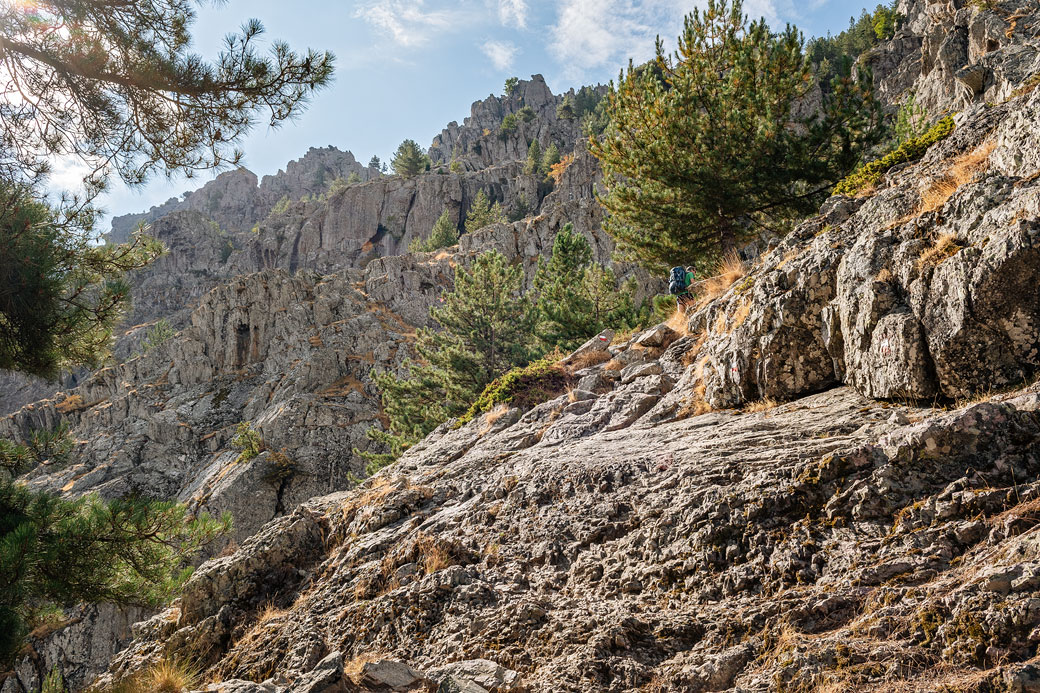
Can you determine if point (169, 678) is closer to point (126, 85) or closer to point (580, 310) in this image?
point (126, 85)

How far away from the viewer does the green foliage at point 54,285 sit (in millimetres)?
6707

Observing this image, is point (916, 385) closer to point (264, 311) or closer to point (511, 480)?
point (511, 480)

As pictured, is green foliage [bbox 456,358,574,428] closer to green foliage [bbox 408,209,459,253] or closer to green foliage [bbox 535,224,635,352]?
green foliage [bbox 535,224,635,352]

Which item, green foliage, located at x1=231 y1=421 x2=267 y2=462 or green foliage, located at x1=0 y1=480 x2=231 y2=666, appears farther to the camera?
green foliage, located at x1=231 y1=421 x2=267 y2=462

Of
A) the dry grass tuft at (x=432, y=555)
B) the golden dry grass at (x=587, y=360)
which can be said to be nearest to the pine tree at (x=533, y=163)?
the golden dry grass at (x=587, y=360)

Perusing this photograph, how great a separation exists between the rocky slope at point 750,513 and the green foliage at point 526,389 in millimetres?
728

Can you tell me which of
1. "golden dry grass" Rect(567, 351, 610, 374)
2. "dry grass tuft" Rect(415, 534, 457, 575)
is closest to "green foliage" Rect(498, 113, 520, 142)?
"golden dry grass" Rect(567, 351, 610, 374)

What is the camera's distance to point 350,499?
8.98 meters

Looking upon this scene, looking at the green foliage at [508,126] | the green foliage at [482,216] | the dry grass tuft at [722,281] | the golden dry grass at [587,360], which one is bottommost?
the golden dry grass at [587,360]

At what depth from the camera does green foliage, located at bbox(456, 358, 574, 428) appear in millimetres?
11826

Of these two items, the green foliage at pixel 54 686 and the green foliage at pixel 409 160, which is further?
the green foliage at pixel 409 160

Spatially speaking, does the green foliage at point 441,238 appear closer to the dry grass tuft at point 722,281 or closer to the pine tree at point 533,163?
the pine tree at point 533,163

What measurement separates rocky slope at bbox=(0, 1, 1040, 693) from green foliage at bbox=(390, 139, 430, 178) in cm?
8541

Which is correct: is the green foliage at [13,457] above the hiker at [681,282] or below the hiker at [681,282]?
below
